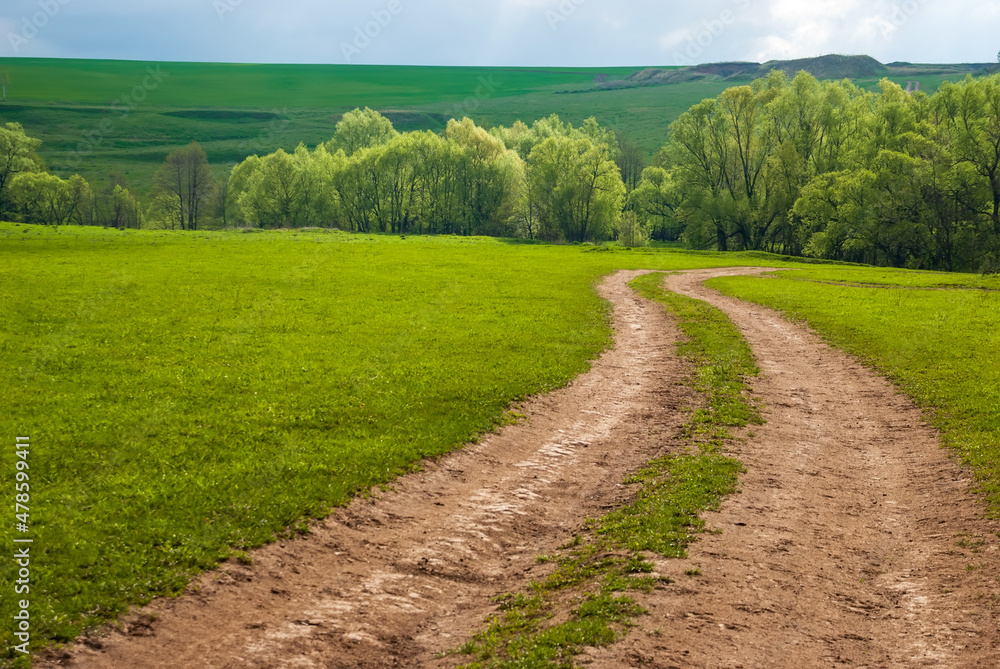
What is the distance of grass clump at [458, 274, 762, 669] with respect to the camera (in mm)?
7957

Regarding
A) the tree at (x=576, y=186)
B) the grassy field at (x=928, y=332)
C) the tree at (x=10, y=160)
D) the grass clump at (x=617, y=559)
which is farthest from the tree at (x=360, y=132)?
the grass clump at (x=617, y=559)

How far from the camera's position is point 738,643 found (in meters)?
7.93

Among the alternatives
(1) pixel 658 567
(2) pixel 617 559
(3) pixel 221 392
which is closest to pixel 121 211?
(3) pixel 221 392

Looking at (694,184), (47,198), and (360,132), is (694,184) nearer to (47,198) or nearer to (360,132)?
(360,132)

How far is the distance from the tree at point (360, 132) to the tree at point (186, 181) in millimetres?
25943

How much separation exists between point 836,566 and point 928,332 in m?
20.0

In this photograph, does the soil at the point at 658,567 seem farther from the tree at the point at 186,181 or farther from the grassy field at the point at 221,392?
the tree at the point at 186,181

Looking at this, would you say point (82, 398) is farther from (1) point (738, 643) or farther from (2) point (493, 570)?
(1) point (738, 643)

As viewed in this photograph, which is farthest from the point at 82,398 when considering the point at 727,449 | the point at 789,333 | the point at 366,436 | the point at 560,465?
the point at 789,333

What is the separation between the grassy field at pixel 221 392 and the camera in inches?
→ 394

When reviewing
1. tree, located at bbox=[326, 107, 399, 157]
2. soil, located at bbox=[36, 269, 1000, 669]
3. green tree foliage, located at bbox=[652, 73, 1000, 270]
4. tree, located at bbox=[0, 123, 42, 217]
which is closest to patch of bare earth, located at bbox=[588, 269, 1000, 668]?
soil, located at bbox=[36, 269, 1000, 669]

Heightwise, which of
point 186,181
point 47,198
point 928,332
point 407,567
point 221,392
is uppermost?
point 186,181

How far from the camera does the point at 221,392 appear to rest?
1702 cm

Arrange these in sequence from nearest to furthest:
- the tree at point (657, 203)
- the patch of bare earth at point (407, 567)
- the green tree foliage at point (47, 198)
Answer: the patch of bare earth at point (407, 567) < the green tree foliage at point (47, 198) < the tree at point (657, 203)
